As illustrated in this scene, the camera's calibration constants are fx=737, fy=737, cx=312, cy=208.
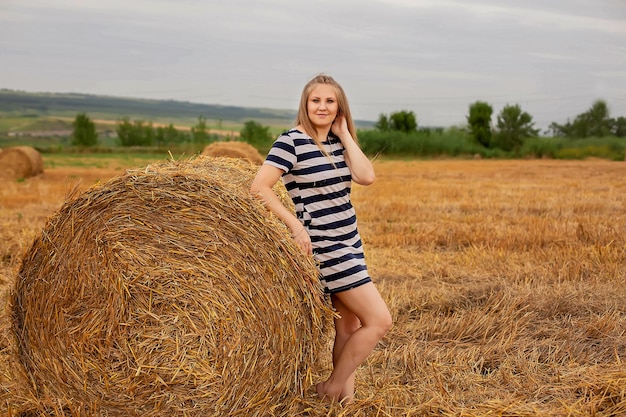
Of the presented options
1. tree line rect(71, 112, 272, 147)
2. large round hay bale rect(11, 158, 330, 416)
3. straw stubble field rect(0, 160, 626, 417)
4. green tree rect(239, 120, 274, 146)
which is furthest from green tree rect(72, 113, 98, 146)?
large round hay bale rect(11, 158, 330, 416)

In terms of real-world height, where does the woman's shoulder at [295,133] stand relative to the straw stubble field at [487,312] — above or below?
above

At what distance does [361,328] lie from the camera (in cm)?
379

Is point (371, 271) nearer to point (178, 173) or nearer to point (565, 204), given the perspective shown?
point (178, 173)

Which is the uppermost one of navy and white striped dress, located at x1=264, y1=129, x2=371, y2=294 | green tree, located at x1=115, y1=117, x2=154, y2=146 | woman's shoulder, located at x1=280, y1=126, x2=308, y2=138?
woman's shoulder, located at x1=280, y1=126, x2=308, y2=138

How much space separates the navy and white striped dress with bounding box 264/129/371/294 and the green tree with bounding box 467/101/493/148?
3703 centimetres

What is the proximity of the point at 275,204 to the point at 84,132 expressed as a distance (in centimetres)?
4174

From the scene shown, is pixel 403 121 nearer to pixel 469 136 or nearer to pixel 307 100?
pixel 469 136

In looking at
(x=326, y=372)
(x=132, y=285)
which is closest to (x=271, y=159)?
(x=132, y=285)

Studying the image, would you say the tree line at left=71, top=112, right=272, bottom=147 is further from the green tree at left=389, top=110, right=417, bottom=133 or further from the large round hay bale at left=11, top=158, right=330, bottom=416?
the large round hay bale at left=11, top=158, right=330, bottom=416

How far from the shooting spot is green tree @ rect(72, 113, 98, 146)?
42.4m

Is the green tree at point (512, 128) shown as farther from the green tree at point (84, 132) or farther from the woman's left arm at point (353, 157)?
the woman's left arm at point (353, 157)

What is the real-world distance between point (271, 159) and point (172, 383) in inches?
46.9

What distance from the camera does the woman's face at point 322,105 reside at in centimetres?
375

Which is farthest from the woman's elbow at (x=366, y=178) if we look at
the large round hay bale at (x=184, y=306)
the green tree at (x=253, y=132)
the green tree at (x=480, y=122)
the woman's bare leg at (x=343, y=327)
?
the green tree at (x=480, y=122)
